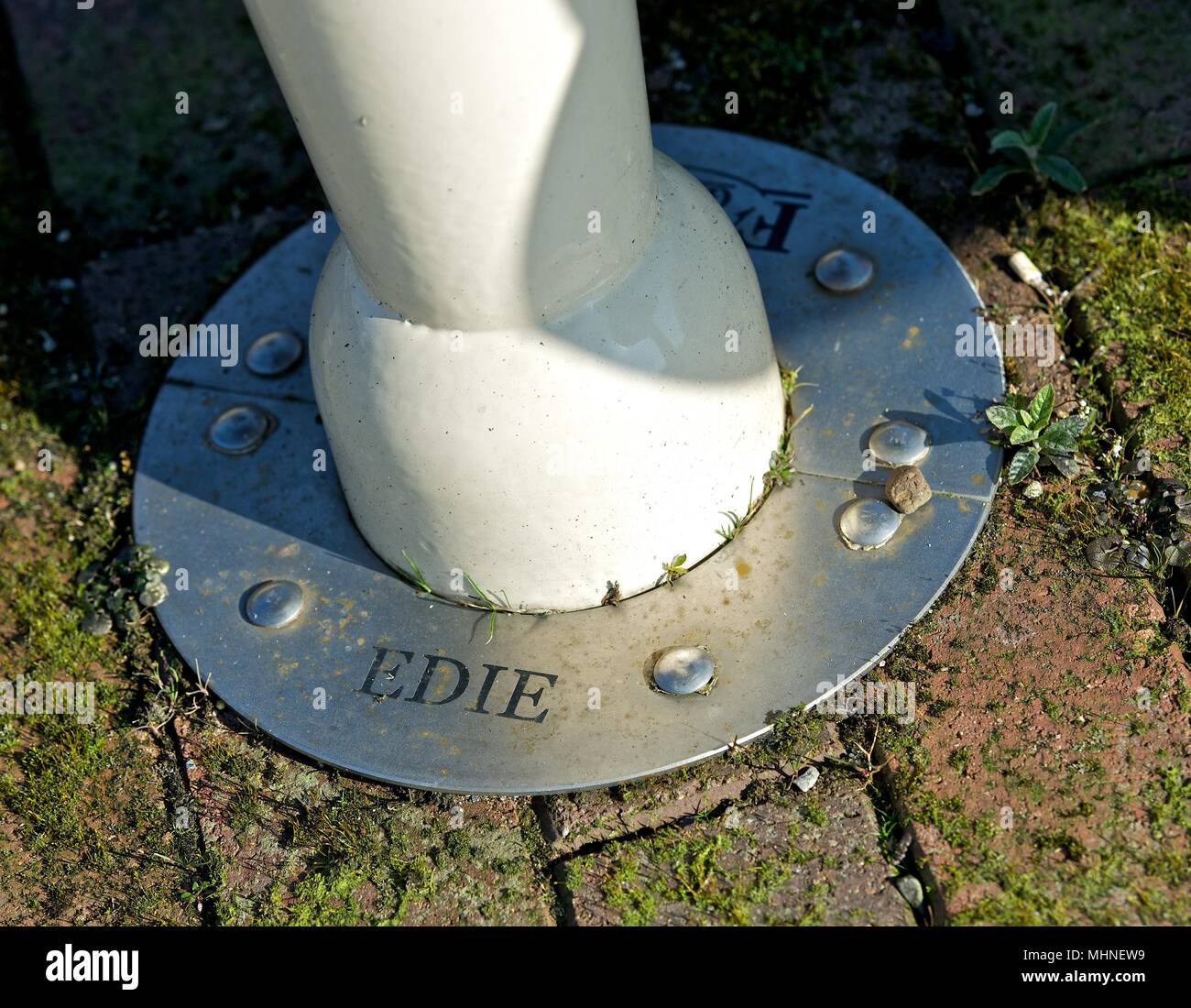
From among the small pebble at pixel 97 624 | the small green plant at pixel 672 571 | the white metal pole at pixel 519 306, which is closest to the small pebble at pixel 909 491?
the white metal pole at pixel 519 306

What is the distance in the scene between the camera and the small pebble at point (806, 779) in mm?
2627

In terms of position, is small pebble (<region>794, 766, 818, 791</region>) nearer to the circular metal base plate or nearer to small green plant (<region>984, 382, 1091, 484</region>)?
the circular metal base plate

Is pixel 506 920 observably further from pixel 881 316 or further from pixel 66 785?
pixel 881 316

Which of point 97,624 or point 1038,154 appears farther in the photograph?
point 1038,154

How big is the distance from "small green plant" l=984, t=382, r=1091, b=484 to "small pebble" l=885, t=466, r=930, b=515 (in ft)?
0.67

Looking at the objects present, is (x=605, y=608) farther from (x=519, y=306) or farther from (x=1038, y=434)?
(x=1038, y=434)

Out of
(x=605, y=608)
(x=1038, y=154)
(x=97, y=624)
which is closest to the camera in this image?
(x=605, y=608)

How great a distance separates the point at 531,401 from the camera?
2553mm

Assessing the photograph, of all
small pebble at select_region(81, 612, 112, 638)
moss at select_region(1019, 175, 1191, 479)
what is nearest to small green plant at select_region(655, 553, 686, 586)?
moss at select_region(1019, 175, 1191, 479)

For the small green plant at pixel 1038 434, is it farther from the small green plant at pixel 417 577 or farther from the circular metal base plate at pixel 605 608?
the small green plant at pixel 417 577

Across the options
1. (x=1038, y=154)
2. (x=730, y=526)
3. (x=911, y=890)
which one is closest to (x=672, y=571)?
(x=730, y=526)

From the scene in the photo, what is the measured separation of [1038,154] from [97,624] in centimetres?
269

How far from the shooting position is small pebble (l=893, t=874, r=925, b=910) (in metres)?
2.46

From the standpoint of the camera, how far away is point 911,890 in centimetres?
247
